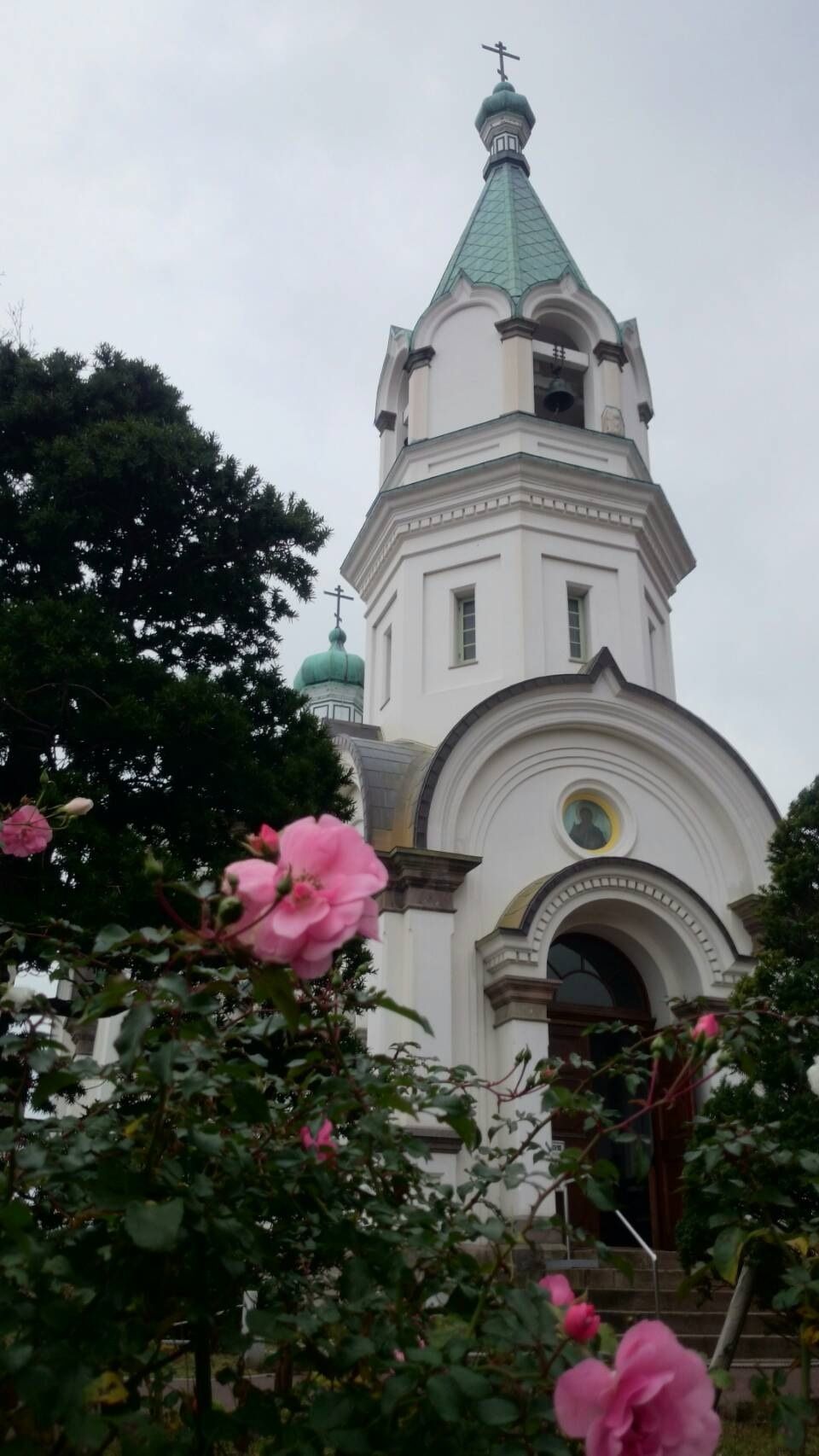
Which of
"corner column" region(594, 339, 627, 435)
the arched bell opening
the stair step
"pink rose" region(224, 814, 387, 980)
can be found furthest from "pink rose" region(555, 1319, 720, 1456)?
the arched bell opening

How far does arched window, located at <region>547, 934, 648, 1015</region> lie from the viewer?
42.3 ft

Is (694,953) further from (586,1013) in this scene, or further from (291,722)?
(291,722)

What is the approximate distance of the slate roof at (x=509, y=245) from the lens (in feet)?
55.2

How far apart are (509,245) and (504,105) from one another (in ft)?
19.6

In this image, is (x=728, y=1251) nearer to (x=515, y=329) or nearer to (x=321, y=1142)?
(x=321, y=1142)

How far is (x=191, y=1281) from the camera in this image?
208 centimetres

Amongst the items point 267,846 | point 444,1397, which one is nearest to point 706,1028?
point 444,1397

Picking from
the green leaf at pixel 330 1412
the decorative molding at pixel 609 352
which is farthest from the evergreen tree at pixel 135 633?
the decorative molding at pixel 609 352

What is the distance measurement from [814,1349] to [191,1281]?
3848mm

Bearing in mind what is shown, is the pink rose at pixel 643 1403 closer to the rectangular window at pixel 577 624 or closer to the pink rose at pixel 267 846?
the pink rose at pixel 267 846

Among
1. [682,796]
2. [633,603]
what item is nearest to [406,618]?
[633,603]

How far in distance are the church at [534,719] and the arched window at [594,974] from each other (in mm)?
30

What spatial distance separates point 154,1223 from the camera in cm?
173

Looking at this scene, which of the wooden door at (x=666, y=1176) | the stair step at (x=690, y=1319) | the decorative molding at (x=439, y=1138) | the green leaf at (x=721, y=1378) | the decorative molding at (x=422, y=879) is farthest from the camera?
the wooden door at (x=666, y=1176)
